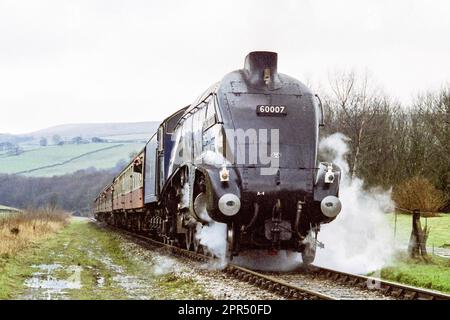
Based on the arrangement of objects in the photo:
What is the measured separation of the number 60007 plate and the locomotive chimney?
1.41 feet

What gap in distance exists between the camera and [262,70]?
1212cm

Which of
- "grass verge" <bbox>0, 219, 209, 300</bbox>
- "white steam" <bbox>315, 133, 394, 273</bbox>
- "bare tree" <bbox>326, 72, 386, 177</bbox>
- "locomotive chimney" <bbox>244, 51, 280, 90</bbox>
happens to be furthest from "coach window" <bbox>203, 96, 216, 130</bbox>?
"bare tree" <bbox>326, 72, 386, 177</bbox>

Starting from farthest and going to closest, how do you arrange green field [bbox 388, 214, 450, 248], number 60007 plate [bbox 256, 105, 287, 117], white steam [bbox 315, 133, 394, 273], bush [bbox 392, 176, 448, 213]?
1. bush [bbox 392, 176, 448, 213]
2. green field [bbox 388, 214, 450, 248]
3. white steam [bbox 315, 133, 394, 273]
4. number 60007 plate [bbox 256, 105, 287, 117]

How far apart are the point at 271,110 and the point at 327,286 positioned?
133 inches

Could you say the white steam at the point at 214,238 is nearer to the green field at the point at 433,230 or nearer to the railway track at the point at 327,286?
the railway track at the point at 327,286

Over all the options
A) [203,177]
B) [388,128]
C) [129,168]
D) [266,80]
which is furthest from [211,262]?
[388,128]

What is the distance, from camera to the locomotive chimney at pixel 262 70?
39.6ft

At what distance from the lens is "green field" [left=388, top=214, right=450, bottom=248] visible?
811 inches

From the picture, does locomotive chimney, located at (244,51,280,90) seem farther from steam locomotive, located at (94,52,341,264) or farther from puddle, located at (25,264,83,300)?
puddle, located at (25,264,83,300)

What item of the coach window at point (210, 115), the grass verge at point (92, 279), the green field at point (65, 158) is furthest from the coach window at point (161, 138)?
Result: the green field at point (65, 158)

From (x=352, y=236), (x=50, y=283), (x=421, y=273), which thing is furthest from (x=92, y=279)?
(x=421, y=273)

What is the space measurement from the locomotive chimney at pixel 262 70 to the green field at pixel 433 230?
8064 mm

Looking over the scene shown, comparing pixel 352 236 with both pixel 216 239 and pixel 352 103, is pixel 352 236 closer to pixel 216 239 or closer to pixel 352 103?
pixel 216 239
